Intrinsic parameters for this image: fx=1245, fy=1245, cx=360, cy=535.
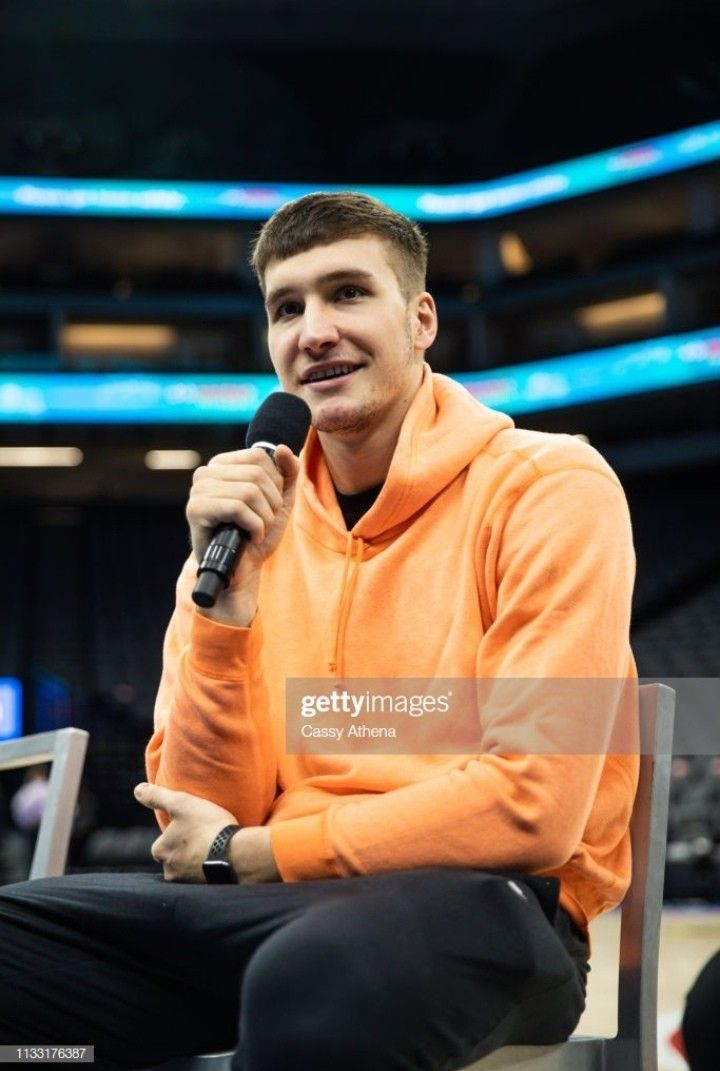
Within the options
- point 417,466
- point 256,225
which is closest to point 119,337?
point 256,225

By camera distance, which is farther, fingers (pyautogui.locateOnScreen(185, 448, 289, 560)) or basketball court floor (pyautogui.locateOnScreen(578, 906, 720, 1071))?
basketball court floor (pyautogui.locateOnScreen(578, 906, 720, 1071))

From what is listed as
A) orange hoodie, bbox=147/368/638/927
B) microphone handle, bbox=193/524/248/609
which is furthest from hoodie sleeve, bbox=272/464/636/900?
microphone handle, bbox=193/524/248/609

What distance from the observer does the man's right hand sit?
1.22 meters

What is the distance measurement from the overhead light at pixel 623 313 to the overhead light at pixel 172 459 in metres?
4.63

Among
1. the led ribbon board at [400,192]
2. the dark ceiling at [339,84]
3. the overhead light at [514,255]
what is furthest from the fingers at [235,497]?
the overhead light at [514,255]

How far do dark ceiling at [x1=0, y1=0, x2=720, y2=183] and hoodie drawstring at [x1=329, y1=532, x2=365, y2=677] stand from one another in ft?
40.5

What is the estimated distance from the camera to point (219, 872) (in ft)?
3.77

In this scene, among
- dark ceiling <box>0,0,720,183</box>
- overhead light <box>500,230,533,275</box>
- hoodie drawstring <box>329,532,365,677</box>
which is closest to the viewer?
hoodie drawstring <box>329,532,365,677</box>

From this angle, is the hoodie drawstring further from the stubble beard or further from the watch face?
the watch face

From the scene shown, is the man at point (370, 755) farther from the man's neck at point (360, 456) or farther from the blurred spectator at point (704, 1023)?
the blurred spectator at point (704, 1023)

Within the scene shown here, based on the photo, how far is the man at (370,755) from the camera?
96cm

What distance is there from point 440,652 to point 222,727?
0.79 ft

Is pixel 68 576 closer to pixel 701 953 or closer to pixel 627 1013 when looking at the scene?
pixel 701 953

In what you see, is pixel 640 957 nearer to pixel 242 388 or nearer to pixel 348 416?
pixel 348 416
